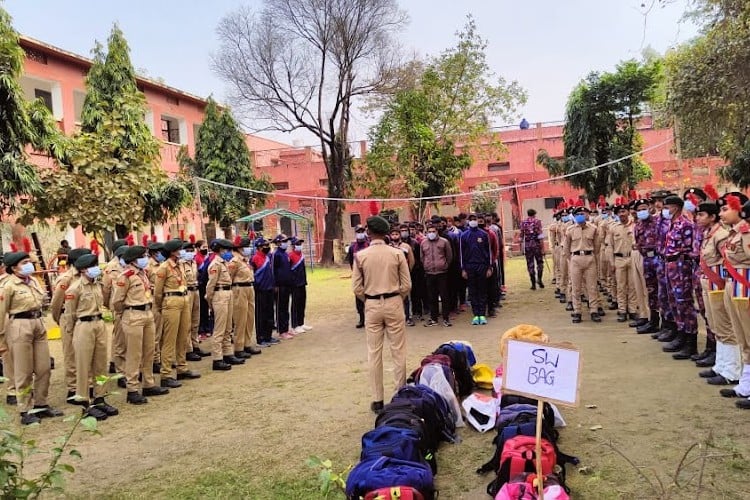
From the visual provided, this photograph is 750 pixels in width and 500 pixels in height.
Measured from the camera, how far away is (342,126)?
2689 cm

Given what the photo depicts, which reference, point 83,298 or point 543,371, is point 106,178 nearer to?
point 83,298

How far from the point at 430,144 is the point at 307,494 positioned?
68.1 feet

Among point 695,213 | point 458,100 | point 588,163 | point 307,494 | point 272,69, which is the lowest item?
point 307,494

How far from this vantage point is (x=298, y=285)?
10.8 metres

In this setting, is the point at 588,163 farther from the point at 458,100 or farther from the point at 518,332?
the point at 518,332

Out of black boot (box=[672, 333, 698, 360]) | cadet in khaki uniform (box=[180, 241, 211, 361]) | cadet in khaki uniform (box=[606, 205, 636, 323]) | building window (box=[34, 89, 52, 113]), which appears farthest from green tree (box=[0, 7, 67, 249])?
black boot (box=[672, 333, 698, 360])

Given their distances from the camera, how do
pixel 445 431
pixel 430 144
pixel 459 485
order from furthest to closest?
pixel 430 144 → pixel 445 431 → pixel 459 485

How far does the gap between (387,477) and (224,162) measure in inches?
914

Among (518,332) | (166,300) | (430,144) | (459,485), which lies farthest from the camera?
(430,144)

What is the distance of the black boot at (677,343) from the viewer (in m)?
7.23

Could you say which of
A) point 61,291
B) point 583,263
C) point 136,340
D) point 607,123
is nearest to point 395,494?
point 136,340

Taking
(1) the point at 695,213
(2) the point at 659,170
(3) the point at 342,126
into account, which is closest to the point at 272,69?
(3) the point at 342,126

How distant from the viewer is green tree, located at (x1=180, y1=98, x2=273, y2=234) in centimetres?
2487

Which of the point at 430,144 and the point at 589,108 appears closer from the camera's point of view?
the point at 589,108
